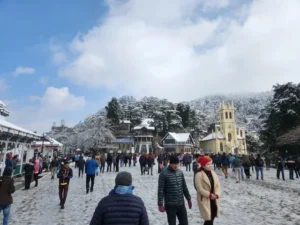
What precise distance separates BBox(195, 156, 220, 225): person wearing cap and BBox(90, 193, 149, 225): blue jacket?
2082mm

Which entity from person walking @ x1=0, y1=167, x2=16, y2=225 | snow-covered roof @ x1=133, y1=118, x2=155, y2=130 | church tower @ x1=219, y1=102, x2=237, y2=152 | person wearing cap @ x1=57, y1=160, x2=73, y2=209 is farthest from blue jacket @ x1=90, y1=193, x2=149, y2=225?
church tower @ x1=219, y1=102, x2=237, y2=152

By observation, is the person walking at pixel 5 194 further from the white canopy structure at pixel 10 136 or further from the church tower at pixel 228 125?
the church tower at pixel 228 125

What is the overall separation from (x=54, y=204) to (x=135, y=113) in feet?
254

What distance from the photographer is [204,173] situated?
4406mm

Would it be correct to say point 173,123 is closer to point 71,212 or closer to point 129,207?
point 71,212

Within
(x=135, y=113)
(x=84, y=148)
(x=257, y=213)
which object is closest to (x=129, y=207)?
(x=257, y=213)

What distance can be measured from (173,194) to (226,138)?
8287cm

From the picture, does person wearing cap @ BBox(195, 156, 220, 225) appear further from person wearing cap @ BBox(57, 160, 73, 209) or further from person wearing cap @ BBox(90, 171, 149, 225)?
person wearing cap @ BBox(57, 160, 73, 209)

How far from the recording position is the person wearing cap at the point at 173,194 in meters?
4.43

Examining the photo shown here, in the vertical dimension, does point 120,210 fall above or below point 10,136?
below

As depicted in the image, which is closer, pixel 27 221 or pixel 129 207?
pixel 129 207

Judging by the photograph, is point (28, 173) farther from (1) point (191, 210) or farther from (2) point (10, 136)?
(1) point (191, 210)

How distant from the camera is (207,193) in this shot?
164 inches

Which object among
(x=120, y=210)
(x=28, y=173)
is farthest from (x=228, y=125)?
(x=120, y=210)
